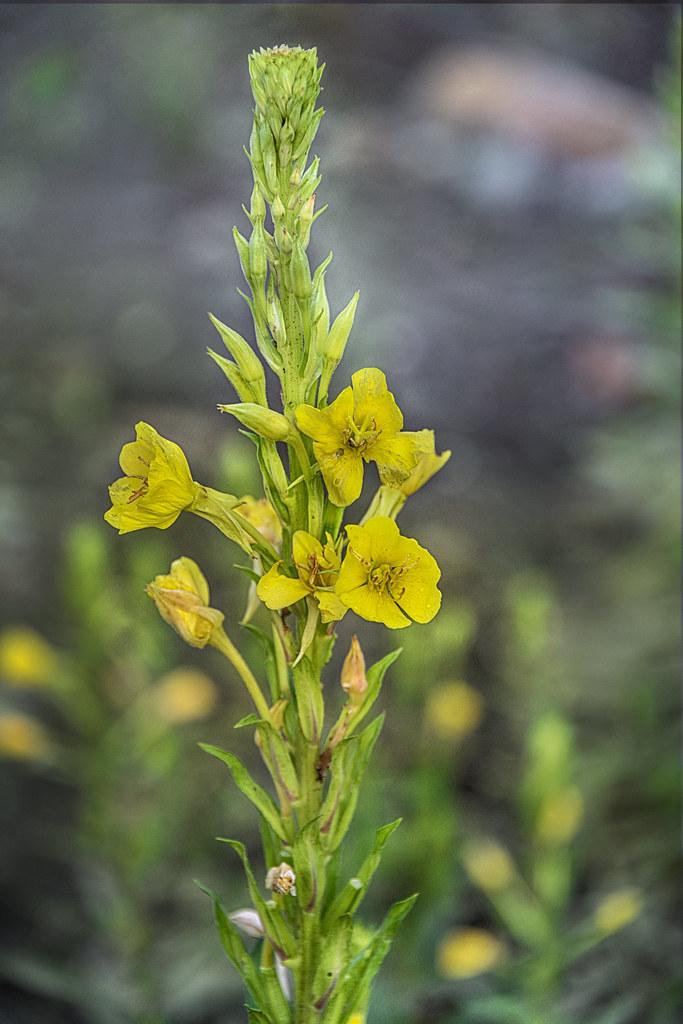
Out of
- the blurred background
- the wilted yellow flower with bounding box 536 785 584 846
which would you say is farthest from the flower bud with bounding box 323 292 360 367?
the wilted yellow flower with bounding box 536 785 584 846

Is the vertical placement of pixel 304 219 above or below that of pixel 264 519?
above

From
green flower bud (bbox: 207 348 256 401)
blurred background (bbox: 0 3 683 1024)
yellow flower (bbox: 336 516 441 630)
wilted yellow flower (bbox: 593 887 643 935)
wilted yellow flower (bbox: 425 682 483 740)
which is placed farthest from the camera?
wilted yellow flower (bbox: 425 682 483 740)

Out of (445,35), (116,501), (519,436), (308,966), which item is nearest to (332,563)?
(116,501)

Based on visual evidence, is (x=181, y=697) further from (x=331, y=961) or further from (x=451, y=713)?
(x=331, y=961)

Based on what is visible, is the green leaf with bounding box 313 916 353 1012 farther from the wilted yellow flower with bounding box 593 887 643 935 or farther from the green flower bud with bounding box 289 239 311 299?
the wilted yellow flower with bounding box 593 887 643 935

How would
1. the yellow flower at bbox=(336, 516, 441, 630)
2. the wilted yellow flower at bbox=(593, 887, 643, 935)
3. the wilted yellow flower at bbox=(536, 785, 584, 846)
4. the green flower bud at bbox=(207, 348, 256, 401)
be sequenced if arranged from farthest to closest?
1. the wilted yellow flower at bbox=(536, 785, 584, 846)
2. the wilted yellow flower at bbox=(593, 887, 643, 935)
3. the green flower bud at bbox=(207, 348, 256, 401)
4. the yellow flower at bbox=(336, 516, 441, 630)

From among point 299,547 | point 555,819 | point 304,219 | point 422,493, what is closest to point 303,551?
point 299,547

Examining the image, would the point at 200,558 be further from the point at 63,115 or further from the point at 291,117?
the point at 63,115
